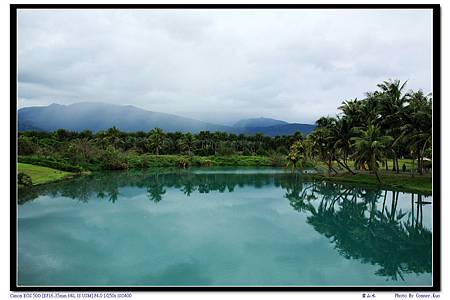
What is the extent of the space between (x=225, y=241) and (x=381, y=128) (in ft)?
55.4

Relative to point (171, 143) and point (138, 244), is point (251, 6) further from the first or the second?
point (171, 143)

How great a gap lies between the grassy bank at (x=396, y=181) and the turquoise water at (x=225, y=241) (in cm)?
98

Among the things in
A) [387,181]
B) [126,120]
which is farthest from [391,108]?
[126,120]

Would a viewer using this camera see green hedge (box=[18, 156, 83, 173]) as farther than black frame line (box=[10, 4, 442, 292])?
Yes

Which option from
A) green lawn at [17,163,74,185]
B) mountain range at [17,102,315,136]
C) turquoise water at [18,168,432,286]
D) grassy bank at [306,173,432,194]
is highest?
mountain range at [17,102,315,136]

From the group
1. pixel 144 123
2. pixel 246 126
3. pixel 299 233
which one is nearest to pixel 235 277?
pixel 299 233

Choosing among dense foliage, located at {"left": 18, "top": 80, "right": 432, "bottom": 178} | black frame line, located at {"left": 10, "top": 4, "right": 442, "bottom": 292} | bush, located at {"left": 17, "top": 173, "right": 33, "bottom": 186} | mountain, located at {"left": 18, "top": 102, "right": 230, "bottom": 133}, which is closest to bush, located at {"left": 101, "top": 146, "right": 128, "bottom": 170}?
dense foliage, located at {"left": 18, "top": 80, "right": 432, "bottom": 178}

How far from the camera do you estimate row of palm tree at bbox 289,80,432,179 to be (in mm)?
15961

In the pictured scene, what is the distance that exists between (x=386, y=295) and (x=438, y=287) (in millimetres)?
955

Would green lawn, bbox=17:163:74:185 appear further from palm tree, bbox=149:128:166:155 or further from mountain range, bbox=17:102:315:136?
mountain range, bbox=17:102:315:136

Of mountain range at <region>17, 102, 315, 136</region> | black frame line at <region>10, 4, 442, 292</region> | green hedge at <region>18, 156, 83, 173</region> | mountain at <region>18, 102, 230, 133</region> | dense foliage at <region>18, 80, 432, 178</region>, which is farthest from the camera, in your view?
mountain range at <region>17, 102, 315, 136</region>

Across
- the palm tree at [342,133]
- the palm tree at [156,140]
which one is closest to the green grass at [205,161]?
the palm tree at [156,140]

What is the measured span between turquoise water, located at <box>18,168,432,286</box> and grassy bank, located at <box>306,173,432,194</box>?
0.98 meters

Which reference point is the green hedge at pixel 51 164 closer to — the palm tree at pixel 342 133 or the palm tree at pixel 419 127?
the palm tree at pixel 342 133
